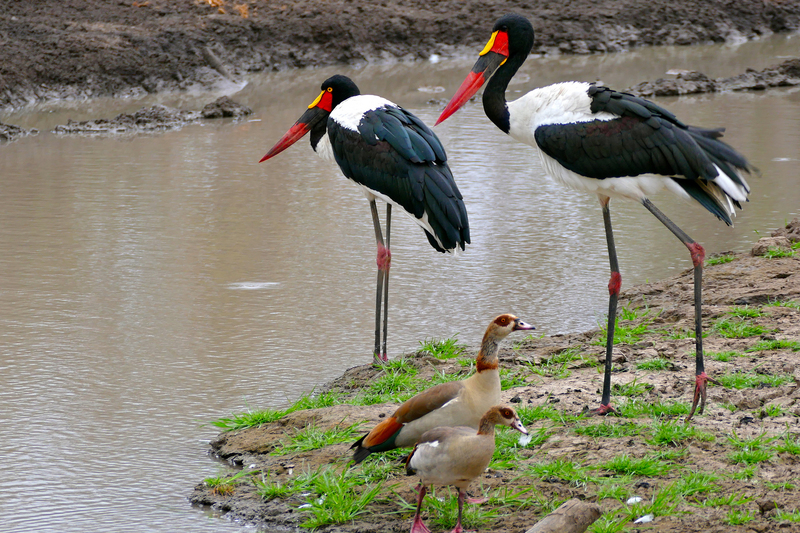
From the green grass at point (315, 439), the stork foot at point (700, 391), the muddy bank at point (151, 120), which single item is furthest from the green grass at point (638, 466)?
the muddy bank at point (151, 120)

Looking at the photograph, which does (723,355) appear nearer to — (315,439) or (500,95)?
(500,95)

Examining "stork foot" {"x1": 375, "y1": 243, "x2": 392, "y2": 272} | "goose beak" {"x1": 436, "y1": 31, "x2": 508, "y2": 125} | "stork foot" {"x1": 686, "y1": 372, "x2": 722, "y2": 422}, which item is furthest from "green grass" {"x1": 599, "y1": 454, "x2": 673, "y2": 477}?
"goose beak" {"x1": 436, "y1": 31, "x2": 508, "y2": 125}

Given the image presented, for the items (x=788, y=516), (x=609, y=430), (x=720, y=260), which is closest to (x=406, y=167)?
(x=609, y=430)

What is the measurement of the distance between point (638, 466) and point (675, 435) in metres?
0.29

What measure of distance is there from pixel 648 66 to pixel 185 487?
1425 cm

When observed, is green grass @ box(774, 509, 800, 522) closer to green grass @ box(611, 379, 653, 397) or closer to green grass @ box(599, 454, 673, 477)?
green grass @ box(599, 454, 673, 477)

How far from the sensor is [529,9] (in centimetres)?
1848

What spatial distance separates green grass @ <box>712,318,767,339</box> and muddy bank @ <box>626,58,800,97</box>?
853 cm

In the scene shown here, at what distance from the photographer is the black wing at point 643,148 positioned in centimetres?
373

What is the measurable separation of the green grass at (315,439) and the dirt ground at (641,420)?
0.11 feet

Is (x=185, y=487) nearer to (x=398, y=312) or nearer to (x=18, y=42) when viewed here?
(x=398, y=312)

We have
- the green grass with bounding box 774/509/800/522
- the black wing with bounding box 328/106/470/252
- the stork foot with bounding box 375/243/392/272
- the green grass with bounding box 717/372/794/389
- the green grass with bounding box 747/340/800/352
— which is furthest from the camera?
the stork foot with bounding box 375/243/392/272

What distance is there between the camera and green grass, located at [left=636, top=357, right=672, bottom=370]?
4.25m

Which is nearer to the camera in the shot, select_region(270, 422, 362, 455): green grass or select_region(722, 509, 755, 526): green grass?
select_region(722, 509, 755, 526): green grass
